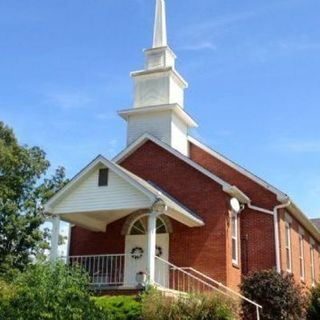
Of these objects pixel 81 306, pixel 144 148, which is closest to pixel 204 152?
pixel 144 148

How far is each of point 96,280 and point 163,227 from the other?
3.06 m

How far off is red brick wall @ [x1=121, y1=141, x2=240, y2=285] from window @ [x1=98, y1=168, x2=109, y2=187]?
3610mm

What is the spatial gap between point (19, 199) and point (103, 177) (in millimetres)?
16649

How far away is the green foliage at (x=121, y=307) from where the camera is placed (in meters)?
15.4

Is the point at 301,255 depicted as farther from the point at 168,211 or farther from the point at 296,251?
the point at 168,211

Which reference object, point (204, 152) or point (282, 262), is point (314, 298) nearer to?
point (282, 262)

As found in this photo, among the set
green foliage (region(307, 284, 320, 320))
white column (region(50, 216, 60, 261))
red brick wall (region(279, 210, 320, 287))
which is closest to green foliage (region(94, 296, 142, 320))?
white column (region(50, 216, 60, 261))

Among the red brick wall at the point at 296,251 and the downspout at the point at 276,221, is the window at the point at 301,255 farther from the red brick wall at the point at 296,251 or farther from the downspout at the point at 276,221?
the downspout at the point at 276,221

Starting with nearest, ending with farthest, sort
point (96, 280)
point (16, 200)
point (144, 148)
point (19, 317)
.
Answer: point (19, 317) → point (96, 280) → point (144, 148) → point (16, 200)

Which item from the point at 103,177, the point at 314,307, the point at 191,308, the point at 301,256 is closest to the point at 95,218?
the point at 103,177

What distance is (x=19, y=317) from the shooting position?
13.2 metres

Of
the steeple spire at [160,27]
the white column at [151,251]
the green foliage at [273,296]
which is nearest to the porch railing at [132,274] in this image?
the green foliage at [273,296]

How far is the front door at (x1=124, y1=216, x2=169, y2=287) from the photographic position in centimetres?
2030

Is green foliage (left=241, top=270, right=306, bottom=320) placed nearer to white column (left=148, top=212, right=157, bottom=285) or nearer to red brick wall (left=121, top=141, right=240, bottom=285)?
red brick wall (left=121, top=141, right=240, bottom=285)
